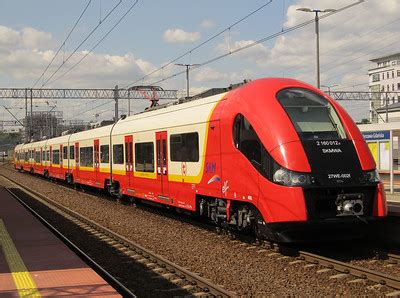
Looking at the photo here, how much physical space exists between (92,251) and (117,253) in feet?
2.06

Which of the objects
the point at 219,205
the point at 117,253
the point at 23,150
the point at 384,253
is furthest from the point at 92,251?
the point at 23,150

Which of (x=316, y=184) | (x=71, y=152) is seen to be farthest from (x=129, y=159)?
(x=71, y=152)

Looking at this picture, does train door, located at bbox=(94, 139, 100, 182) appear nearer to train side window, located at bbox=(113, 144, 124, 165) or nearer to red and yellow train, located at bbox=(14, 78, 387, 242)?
train side window, located at bbox=(113, 144, 124, 165)

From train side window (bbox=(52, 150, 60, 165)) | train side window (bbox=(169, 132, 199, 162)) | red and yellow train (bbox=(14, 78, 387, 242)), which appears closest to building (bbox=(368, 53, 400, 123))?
train side window (bbox=(52, 150, 60, 165))

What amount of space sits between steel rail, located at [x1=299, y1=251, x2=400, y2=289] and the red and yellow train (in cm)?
37

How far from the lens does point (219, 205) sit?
35.7 feet

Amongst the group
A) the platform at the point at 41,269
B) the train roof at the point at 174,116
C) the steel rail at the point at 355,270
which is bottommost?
the steel rail at the point at 355,270

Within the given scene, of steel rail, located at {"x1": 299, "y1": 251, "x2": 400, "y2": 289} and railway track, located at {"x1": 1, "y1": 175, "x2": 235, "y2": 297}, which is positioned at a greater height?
steel rail, located at {"x1": 299, "y1": 251, "x2": 400, "y2": 289}

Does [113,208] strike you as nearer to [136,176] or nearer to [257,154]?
[136,176]

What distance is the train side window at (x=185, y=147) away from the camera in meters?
11.8

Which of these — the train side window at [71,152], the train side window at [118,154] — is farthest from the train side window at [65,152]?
the train side window at [118,154]

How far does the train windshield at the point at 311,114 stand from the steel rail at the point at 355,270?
2.05 meters

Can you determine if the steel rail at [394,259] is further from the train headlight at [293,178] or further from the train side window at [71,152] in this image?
the train side window at [71,152]

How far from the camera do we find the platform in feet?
20.6
